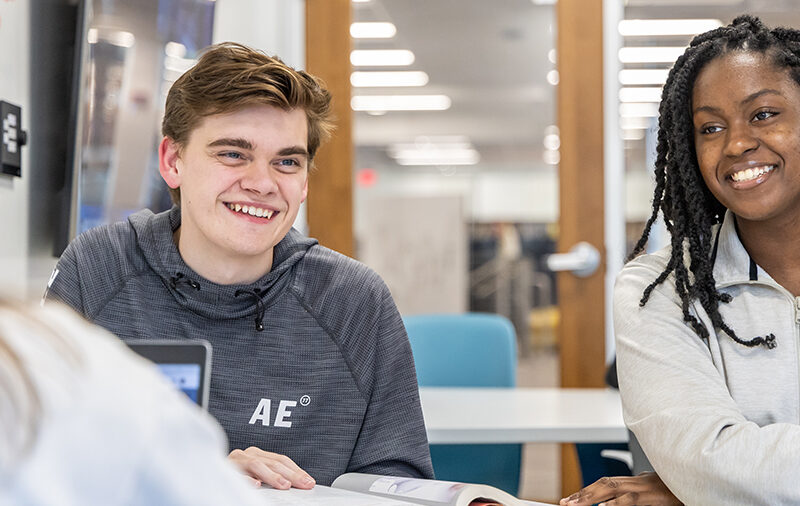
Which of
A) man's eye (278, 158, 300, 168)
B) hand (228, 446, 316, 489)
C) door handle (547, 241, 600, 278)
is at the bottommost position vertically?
hand (228, 446, 316, 489)

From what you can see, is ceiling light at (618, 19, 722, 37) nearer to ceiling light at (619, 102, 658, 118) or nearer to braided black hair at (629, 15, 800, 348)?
ceiling light at (619, 102, 658, 118)

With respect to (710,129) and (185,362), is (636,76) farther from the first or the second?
(185,362)

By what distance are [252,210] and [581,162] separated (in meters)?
1.96

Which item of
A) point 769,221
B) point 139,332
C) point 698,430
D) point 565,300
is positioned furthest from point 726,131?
point 565,300

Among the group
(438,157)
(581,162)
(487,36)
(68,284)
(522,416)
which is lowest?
(522,416)

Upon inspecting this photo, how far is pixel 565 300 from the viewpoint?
3166 millimetres

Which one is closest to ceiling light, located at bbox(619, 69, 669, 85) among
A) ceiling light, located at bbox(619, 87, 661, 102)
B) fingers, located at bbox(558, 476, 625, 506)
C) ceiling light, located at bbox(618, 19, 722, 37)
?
ceiling light, located at bbox(619, 87, 661, 102)

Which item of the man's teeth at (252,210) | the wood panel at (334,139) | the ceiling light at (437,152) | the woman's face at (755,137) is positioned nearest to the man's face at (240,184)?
the man's teeth at (252,210)

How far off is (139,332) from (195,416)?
1.03 meters

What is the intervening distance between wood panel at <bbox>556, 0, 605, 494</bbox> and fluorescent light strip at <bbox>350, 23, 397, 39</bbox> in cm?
69

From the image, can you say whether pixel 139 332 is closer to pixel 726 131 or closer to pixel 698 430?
pixel 698 430

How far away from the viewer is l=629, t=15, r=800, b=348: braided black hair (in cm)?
139

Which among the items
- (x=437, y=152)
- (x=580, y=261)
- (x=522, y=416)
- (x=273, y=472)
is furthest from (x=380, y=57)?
(x=437, y=152)

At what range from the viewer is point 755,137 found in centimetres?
138
